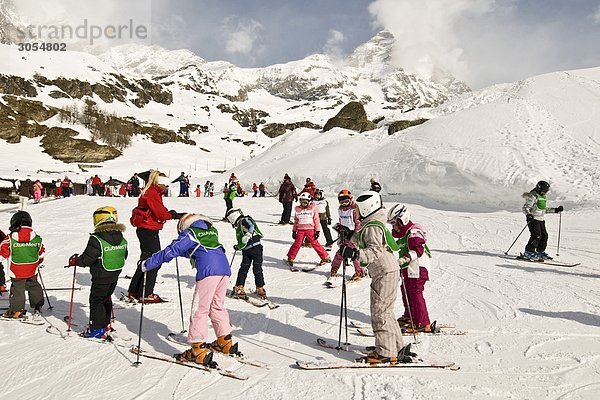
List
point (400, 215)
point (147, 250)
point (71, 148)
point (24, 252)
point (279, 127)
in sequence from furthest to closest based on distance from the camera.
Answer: point (279, 127)
point (71, 148)
point (147, 250)
point (24, 252)
point (400, 215)

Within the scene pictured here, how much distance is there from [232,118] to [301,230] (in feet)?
453

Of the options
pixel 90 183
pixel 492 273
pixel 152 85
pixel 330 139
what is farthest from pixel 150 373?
pixel 152 85

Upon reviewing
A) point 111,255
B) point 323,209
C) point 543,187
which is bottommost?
point 111,255

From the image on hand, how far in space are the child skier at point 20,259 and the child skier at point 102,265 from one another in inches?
56.8

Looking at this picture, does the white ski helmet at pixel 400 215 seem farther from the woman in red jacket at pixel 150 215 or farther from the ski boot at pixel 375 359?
the woman in red jacket at pixel 150 215

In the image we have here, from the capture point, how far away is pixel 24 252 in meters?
5.62

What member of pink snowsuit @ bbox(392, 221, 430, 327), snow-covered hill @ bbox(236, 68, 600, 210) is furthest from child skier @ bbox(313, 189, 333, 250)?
snow-covered hill @ bbox(236, 68, 600, 210)

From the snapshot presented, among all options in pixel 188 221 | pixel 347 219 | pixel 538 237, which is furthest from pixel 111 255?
pixel 538 237

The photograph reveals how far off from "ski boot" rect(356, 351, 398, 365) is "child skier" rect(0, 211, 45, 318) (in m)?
4.77

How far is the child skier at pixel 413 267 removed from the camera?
5.04 meters

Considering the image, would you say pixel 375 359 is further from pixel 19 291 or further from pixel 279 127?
pixel 279 127

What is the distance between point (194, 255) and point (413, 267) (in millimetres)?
2731

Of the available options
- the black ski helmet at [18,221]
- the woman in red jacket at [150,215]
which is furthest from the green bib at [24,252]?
the woman in red jacket at [150,215]

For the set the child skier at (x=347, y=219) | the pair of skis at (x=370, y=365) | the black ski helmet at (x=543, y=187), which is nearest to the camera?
the pair of skis at (x=370, y=365)
